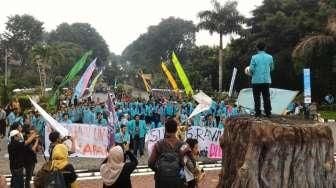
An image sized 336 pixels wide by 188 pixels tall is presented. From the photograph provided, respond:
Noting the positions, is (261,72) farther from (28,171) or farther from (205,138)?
Answer: (205,138)

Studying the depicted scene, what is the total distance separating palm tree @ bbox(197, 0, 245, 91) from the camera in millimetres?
Result: 51625

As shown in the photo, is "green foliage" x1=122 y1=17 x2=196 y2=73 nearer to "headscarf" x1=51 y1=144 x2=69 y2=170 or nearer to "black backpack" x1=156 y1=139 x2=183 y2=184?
"headscarf" x1=51 y1=144 x2=69 y2=170

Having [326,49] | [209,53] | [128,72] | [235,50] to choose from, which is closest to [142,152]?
[326,49]

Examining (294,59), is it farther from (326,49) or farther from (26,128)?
(26,128)

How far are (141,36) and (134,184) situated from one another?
358ft

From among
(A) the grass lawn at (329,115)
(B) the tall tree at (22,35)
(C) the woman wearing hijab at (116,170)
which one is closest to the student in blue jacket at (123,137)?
(C) the woman wearing hijab at (116,170)

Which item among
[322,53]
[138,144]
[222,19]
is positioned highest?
[222,19]

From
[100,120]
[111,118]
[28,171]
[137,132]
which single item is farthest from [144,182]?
[100,120]

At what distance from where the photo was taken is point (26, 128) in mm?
14055

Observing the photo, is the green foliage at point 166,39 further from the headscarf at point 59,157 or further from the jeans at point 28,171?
the headscarf at point 59,157

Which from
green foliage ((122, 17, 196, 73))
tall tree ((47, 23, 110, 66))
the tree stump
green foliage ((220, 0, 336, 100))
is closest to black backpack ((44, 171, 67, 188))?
the tree stump

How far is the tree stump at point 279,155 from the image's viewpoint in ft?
27.8

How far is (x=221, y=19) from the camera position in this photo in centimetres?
5172

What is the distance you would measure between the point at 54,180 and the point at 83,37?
11419 cm
